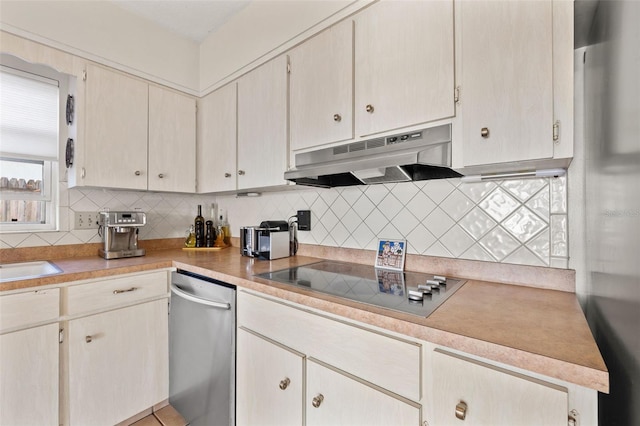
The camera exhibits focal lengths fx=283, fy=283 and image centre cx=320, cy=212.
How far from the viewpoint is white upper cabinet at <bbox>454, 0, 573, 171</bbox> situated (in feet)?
2.97

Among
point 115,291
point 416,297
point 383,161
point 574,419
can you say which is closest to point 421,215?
point 383,161

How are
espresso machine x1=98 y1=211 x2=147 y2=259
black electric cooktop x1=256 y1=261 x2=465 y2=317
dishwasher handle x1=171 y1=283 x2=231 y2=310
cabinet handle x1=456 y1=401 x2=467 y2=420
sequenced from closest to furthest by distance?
cabinet handle x1=456 y1=401 x2=467 y2=420, black electric cooktop x1=256 y1=261 x2=465 y2=317, dishwasher handle x1=171 y1=283 x2=231 y2=310, espresso machine x1=98 y1=211 x2=147 y2=259

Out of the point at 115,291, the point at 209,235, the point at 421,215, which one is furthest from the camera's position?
the point at 209,235

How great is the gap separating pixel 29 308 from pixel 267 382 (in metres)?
1.14

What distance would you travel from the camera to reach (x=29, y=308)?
1295 mm

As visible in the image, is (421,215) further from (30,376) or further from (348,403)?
(30,376)

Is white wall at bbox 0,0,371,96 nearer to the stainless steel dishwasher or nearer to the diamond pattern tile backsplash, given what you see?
the diamond pattern tile backsplash

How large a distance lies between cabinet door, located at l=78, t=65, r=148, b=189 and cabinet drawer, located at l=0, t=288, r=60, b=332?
72 cm

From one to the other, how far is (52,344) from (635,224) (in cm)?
218

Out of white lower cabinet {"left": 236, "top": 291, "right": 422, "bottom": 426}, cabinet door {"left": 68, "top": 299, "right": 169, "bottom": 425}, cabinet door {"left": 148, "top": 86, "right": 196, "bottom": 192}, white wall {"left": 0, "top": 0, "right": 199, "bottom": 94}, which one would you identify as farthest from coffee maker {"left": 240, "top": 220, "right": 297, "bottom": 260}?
white wall {"left": 0, "top": 0, "right": 199, "bottom": 94}

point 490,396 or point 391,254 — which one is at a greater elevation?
point 391,254

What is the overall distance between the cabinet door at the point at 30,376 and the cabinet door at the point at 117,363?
7 centimetres

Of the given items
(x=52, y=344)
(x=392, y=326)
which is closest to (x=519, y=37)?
(x=392, y=326)

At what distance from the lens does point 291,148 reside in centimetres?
162
